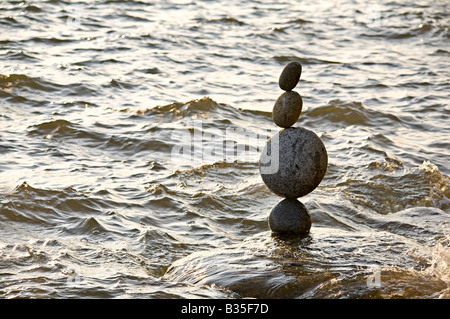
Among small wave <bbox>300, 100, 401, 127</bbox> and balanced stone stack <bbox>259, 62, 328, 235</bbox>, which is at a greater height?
balanced stone stack <bbox>259, 62, 328, 235</bbox>

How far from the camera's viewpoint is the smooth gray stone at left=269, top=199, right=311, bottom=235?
523 cm

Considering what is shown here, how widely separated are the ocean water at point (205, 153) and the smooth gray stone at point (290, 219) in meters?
0.10

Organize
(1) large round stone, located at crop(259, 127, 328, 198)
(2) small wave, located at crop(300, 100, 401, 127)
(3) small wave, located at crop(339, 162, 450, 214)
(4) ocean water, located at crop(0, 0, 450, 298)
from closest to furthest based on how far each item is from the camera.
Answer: (4) ocean water, located at crop(0, 0, 450, 298), (1) large round stone, located at crop(259, 127, 328, 198), (3) small wave, located at crop(339, 162, 450, 214), (2) small wave, located at crop(300, 100, 401, 127)

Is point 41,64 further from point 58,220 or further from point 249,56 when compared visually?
point 58,220

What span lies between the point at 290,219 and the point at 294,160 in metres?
0.53

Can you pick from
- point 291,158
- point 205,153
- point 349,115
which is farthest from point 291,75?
point 349,115

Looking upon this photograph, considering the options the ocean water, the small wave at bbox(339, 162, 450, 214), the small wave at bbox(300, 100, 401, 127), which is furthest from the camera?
the small wave at bbox(300, 100, 401, 127)

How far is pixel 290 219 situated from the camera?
523 cm

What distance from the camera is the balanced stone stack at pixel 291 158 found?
5.02 metres

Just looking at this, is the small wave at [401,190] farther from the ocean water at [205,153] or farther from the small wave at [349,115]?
the small wave at [349,115]

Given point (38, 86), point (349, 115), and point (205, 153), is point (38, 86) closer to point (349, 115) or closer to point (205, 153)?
point (205, 153)

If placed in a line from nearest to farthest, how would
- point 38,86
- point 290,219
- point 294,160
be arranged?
point 294,160, point 290,219, point 38,86

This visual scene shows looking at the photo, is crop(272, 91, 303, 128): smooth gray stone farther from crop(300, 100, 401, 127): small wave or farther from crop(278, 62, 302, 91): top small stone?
crop(300, 100, 401, 127): small wave

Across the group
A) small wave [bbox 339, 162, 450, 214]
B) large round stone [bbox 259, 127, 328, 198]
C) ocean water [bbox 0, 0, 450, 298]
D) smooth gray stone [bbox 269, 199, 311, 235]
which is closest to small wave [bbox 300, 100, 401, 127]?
ocean water [bbox 0, 0, 450, 298]
